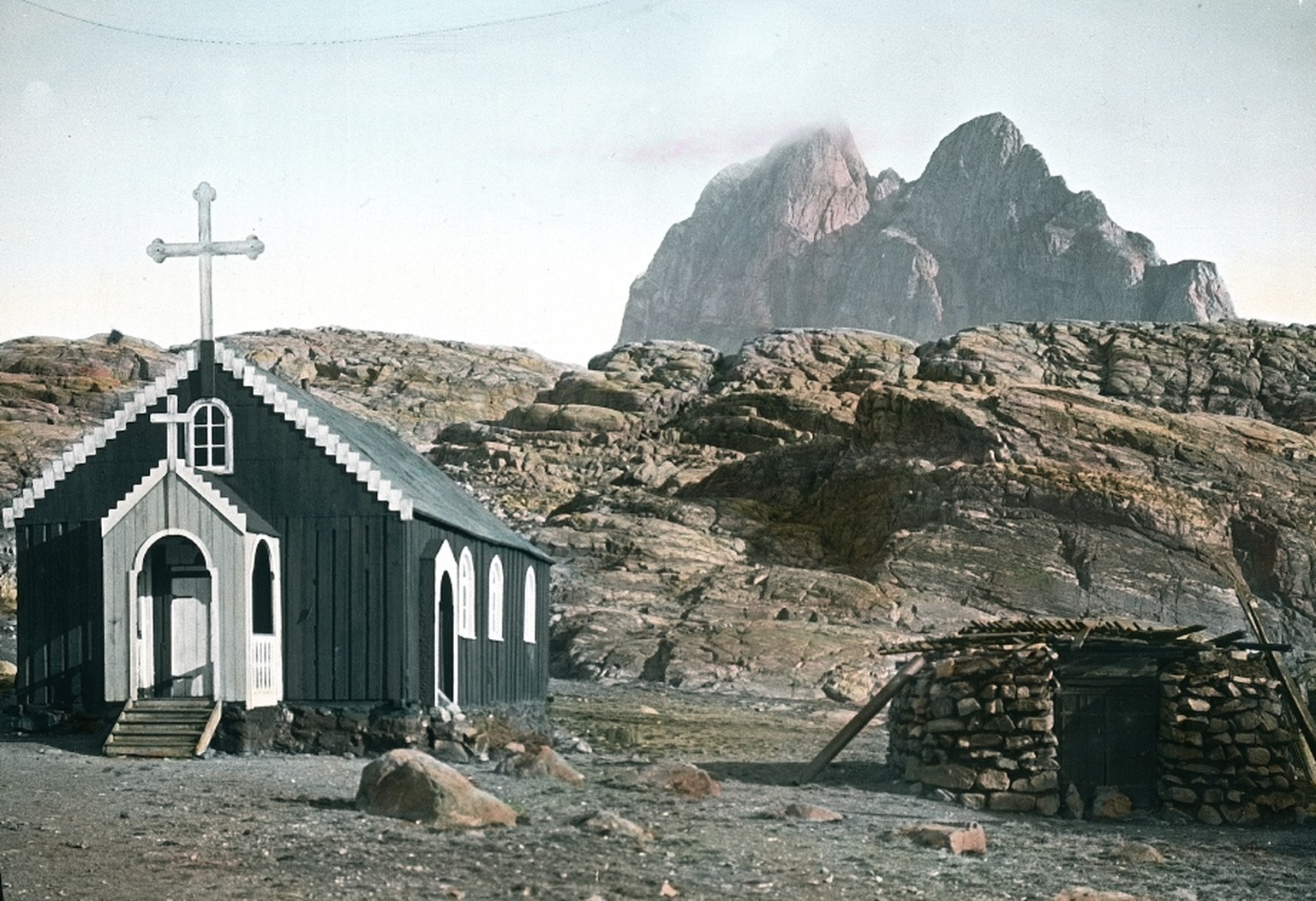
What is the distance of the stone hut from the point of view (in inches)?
917

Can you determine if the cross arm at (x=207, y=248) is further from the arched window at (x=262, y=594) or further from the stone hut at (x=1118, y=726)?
the stone hut at (x=1118, y=726)

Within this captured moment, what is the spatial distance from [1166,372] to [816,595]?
45731mm

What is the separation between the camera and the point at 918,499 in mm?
74750

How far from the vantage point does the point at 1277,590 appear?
69062mm

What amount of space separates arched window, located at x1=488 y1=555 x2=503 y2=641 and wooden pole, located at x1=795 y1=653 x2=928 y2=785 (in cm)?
726

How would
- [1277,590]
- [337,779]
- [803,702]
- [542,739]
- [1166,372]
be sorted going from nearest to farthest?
[337,779], [542,739], [803,702], [1277,590], [1166,372]

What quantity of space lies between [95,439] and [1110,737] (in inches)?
676

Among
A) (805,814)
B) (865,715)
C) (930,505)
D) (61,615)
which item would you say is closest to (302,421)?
(61,615)

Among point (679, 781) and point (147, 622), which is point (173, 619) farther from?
point (679, 781)

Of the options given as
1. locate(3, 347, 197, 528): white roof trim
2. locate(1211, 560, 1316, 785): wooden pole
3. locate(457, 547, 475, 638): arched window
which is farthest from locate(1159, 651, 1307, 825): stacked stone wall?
locate(3, 347, 197, 528): white roof trim

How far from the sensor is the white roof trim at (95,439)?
2706 centimetres

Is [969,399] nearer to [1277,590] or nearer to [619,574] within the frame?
[1277,590]

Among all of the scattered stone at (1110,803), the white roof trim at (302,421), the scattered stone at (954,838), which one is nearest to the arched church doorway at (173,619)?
the white roof trim at (302,421)

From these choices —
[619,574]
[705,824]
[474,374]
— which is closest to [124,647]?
[705,824]
